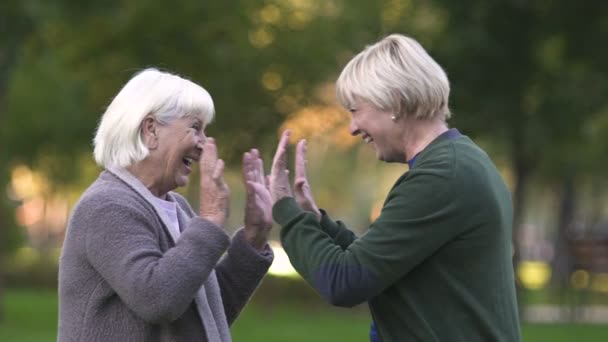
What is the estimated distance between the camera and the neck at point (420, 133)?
3695mm

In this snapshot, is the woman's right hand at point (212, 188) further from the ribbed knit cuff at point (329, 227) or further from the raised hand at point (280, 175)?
the ribbed knit cuff at point (329, 227)

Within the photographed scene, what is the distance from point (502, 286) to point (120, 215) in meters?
1.18

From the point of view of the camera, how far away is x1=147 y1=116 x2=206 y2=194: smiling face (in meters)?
3.83

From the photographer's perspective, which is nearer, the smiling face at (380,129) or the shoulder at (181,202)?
the smiling face at (380,129)

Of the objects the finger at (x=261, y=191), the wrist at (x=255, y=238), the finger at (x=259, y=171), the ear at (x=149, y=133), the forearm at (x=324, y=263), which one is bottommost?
the wrist at (x=255, y=238)

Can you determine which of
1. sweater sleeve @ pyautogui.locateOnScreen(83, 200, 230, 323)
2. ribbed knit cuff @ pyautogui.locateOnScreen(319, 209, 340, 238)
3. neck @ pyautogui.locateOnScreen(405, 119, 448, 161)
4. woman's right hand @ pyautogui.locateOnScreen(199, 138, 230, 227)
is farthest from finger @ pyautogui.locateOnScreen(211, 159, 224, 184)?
neck @ pyautogui.locateOnScreen(405, 119, 448, 161)

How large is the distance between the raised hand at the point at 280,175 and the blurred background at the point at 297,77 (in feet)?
33.3

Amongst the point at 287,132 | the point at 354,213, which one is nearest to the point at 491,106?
the point at 287,132

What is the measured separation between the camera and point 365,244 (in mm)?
3545

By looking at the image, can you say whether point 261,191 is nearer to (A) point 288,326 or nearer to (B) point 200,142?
(B) point 200,142

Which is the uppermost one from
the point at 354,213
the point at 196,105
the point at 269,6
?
the point at 196,105

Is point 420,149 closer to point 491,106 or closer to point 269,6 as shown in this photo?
point 491,106

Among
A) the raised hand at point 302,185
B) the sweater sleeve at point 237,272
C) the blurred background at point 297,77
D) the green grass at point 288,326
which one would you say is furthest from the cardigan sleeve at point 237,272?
the blurred background at point 297,77

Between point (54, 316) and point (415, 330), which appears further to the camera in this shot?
point (54, 316)
